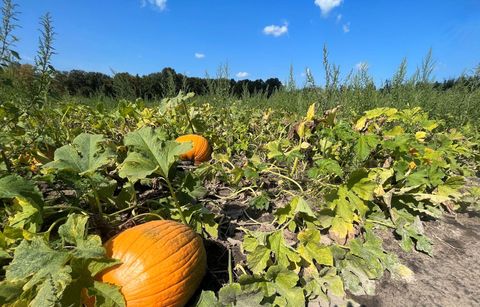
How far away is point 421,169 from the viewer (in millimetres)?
2248

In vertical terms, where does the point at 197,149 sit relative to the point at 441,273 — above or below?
above

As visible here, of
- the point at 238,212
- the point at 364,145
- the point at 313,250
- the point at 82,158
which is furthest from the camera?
the point at 238,212

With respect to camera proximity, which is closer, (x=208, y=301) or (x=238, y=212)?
(x=208, y=301)

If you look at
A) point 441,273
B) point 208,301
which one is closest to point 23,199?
point 208,301

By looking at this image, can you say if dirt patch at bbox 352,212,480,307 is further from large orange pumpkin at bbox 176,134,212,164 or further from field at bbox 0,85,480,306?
large orange pumpkin at bbox 176,134,212,164

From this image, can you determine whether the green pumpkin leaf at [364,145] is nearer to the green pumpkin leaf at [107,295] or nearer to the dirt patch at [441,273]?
the dirt patch at [441,273]

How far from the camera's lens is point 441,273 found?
5.70ft

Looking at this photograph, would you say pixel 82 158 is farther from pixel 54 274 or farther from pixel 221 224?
pixel 221 224

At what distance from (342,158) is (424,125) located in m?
1.03

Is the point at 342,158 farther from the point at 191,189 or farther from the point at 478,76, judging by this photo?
the point at 478,76

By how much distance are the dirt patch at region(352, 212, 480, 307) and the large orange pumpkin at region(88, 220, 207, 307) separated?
82 cm

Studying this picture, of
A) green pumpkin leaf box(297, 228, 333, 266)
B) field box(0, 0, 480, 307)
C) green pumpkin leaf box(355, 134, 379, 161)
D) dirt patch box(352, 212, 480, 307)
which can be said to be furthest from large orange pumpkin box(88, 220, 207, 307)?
green pumpkin leaf box(355, 134, 379, 161)

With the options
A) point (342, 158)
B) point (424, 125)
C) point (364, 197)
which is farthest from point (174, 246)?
point (424, 125)

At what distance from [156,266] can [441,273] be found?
1496mm
